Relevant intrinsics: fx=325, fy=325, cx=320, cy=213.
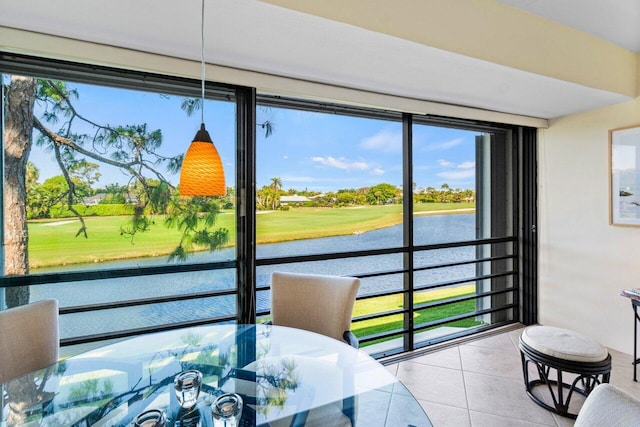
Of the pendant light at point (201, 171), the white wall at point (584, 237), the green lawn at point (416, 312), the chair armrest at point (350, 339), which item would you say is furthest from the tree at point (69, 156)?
the white wall at point (584, 237)

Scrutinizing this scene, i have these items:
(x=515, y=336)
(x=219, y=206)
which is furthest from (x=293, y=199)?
(x=515, y=336)

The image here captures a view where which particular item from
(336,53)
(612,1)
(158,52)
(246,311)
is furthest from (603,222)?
(158,52)

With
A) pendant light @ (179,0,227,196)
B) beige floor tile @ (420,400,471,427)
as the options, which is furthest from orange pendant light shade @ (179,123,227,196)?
beige floor tile @ (420,400,471,427)

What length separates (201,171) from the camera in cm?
122

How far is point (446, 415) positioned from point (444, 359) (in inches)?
30.2

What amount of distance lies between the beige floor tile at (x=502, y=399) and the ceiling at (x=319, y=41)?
2182mm

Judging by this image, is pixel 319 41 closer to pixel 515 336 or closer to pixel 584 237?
pixel 584 237

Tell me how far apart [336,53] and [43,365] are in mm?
2192

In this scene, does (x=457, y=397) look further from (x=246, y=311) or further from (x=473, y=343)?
(x=246, y=311)

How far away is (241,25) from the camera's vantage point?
161 cm

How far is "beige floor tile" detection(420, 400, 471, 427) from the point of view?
6.47ft

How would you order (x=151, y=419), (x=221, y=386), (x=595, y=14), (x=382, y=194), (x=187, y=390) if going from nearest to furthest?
(x=151, y=419) → (x=187, y=390) → (x=221, y=386) → (x=595, y=14) → (x=382, y=194)

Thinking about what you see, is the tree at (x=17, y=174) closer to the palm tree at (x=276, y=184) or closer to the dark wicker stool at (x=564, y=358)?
the palm tree at (x=276, y=184)

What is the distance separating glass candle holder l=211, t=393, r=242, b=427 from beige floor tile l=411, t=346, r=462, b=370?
6.66 feet
